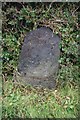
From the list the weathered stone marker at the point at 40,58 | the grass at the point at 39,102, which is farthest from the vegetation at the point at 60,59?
the weathered stone marker at the point at 40,58

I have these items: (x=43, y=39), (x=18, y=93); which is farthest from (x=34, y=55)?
(x=18, y=93)

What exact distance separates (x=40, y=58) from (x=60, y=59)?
0.35 metres

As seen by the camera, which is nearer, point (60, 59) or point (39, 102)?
point (39, 102)

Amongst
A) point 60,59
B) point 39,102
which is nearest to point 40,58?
point 60,59

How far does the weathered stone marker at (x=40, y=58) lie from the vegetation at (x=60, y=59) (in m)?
0.11

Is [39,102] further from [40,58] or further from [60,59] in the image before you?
[60,59]

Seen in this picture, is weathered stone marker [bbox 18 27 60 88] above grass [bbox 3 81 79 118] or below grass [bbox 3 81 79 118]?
above

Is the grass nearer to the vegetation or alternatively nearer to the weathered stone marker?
the vegetation

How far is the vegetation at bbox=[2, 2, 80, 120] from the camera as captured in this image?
361cm

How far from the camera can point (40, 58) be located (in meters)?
3.94

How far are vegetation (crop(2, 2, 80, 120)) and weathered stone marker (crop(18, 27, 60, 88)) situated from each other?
0.36ft

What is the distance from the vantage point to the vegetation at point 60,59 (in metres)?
3.61

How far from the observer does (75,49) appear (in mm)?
4246


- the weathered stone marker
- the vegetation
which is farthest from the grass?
the weathered stone marker
